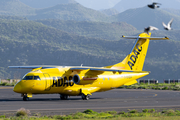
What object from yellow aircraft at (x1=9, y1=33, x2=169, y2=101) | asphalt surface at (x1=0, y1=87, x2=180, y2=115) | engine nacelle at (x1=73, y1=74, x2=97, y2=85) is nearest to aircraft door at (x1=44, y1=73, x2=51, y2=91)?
yellow aircraft at (x1=9, y1=33, x2=169, y2=101)

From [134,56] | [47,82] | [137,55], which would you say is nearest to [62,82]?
[47,82]

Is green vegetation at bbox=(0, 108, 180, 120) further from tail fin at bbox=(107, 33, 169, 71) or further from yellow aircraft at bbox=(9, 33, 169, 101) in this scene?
tail fin at bbox=(107, 33, 169, 71)

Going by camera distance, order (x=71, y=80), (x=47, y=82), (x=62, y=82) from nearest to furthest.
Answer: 1. (x=47, y=82)
2. (x=62, y=82)
3. (x=71, y=80)

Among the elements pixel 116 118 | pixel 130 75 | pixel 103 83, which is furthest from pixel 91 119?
pixel 130 75

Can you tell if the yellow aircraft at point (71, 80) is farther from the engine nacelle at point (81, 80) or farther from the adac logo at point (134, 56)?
the adac logo at point (134, 56)

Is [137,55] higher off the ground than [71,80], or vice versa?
[137,55]

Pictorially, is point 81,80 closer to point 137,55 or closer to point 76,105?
point 76,105

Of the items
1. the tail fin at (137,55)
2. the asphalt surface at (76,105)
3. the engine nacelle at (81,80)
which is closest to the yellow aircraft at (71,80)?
the engine nacelle at (81,80)

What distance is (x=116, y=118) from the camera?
22516mm

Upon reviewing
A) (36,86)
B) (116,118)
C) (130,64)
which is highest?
(130,64)

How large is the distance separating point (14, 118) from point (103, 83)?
1984cm

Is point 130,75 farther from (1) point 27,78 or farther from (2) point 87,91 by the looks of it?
(1) point 27,78

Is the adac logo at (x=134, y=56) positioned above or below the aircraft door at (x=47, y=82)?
above

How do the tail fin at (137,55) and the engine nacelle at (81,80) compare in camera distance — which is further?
the tail fin at (137,55)
